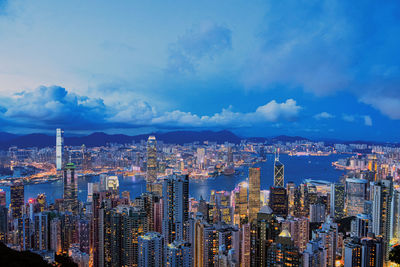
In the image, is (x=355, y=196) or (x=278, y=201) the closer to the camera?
(x=278, y=201)

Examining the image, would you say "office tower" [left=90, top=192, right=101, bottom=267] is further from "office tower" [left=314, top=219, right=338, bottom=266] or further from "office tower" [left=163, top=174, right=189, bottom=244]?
"office tower" [left=314, top=219, right=338, bottom=266]

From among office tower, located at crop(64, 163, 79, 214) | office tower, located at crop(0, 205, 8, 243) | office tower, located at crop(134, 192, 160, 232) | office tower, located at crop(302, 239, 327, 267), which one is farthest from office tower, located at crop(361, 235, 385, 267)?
office tower, located at crop(64, 163, 79, 214)

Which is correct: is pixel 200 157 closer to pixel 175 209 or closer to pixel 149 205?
pixel 149 205

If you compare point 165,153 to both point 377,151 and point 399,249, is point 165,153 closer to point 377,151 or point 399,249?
point 377,151

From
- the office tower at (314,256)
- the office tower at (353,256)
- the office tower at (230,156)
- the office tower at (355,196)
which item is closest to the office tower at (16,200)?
the office tower at (314,256)

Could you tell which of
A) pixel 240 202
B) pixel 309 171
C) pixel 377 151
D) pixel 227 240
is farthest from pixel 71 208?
pixel 377 151

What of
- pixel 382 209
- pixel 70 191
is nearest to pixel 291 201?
pixel 382 209
